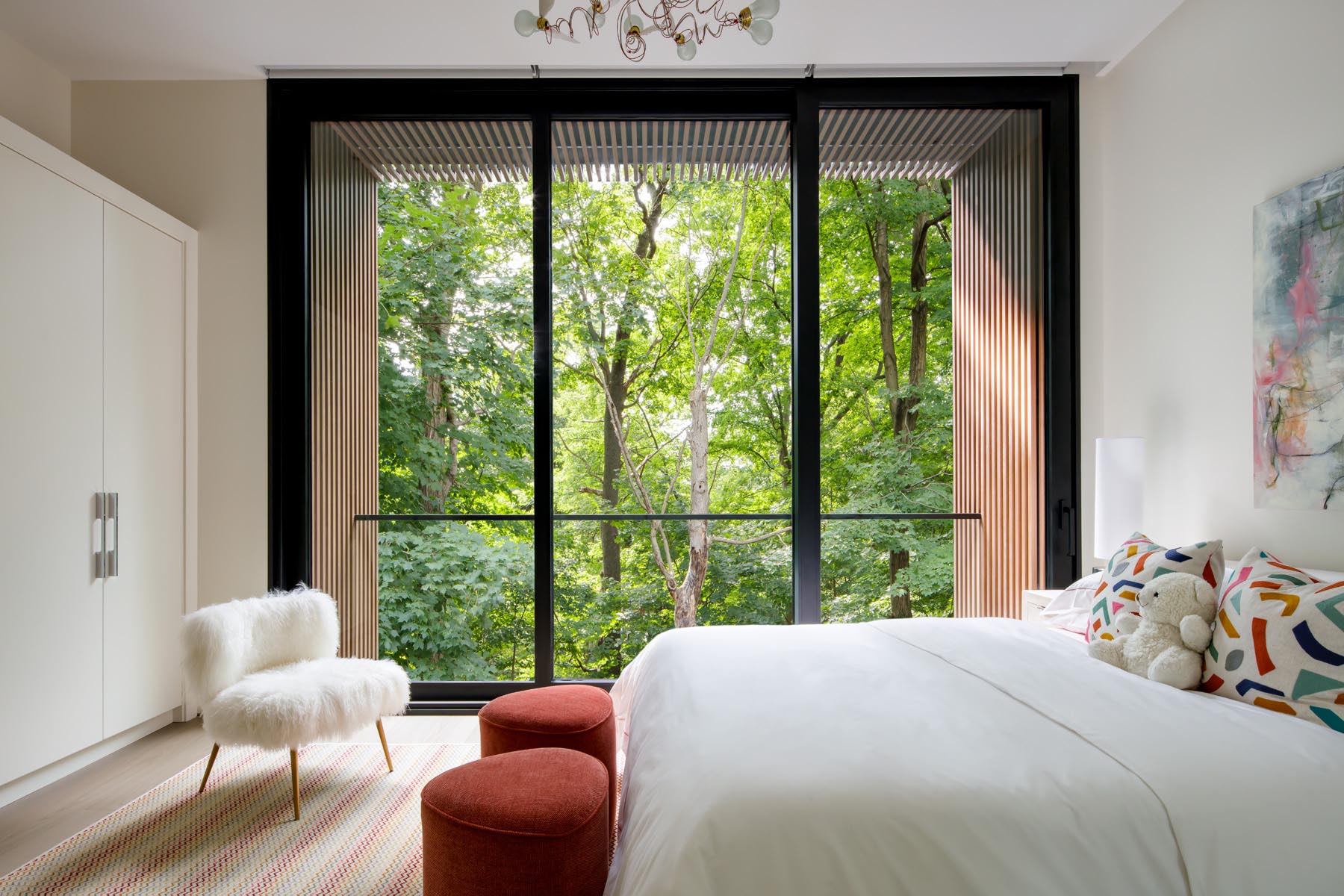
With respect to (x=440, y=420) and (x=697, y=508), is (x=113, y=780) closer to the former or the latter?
(x=440, y=420)

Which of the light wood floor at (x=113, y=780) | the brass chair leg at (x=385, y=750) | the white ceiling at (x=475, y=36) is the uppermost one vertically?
the white ceiling at (x=475, y=36)

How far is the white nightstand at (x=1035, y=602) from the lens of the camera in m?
2.69

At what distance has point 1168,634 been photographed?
1.77 m

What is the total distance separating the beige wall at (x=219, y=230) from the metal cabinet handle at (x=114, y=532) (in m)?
0.47

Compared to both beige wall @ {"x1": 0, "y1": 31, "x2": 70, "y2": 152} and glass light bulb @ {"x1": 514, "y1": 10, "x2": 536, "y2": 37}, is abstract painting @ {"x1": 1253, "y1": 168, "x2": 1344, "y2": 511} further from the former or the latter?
beige wall @ {"x1": 0, "y1": 31, "x2": 70, "y2": 152}

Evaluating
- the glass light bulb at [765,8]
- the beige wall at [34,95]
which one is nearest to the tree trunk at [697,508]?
the glass light bulb at [765,8]

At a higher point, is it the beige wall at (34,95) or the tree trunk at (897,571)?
the beige wall at (34,95)

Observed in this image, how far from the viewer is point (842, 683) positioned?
5.32 ft

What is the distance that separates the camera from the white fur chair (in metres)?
2.10

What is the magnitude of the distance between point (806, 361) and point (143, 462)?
2.77 meters

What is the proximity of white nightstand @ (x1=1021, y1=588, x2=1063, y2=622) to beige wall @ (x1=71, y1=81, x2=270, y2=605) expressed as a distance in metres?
3.28

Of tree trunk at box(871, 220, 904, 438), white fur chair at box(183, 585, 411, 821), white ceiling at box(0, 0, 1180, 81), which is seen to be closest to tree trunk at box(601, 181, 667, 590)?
tree trunk at box(871, 220, 904, 438)

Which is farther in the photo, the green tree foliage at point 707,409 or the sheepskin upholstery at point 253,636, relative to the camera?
the green tree foliage at point 707,409

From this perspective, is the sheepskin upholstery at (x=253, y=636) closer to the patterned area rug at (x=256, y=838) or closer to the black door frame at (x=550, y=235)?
the patterned area rug at (x=256, y=838)
